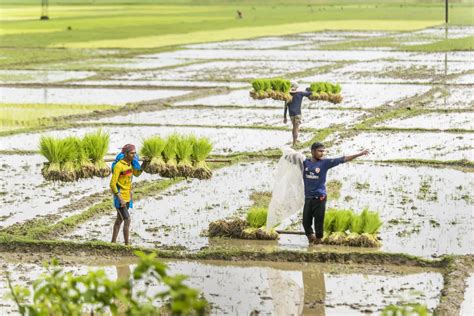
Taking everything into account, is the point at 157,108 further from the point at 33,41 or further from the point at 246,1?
the point at 246,1

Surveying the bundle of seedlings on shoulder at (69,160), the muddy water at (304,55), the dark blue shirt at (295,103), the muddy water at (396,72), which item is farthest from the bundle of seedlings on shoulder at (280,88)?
the muddy water at (304,55)

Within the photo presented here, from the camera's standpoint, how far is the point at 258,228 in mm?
10258

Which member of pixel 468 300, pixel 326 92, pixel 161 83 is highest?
pixel 161 83

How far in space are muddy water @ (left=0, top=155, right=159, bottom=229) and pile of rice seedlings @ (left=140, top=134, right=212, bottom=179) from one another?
917 millimetres

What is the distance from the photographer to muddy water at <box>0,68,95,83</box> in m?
26.7

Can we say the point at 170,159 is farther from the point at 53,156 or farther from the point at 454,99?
the point at 454,99

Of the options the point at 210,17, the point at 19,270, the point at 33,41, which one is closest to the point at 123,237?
the point at 19,270

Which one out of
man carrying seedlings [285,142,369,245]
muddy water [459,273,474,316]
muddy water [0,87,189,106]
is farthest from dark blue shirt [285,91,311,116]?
muddy water [459,273,474,316]

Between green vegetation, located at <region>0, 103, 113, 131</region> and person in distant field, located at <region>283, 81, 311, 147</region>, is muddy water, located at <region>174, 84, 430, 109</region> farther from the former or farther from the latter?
person in distant field, located at <region>283, 81, 311, 147</region>

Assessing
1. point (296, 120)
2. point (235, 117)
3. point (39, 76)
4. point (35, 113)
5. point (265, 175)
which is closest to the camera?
point (265, 175)

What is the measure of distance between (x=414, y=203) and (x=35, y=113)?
10217mm

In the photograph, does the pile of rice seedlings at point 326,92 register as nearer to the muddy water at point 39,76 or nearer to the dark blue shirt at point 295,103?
the dark blue shirt at point 295,103

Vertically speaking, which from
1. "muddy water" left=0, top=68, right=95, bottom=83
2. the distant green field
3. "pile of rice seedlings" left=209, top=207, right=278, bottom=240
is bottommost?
"pile of rice seedlings" left=209, top=207, right=278, bottom=240

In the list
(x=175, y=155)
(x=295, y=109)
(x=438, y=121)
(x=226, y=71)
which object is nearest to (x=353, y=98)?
(x=438, y=121)
